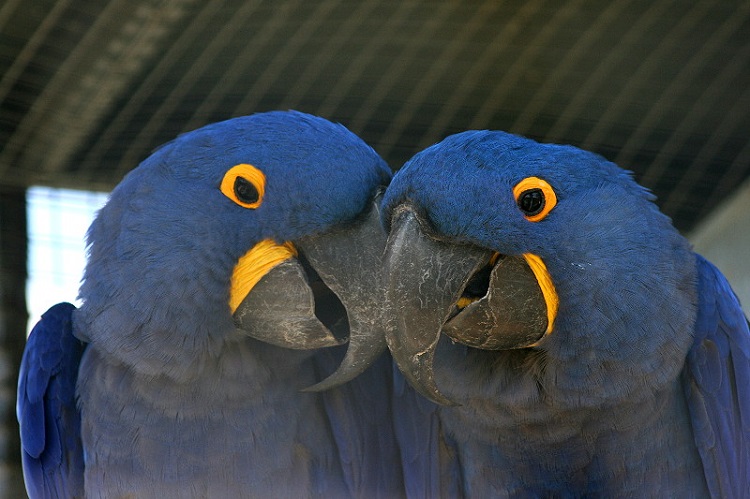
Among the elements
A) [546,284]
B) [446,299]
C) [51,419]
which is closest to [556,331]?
[546,284]

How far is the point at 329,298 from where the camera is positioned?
2139mm

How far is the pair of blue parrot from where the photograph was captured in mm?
1995

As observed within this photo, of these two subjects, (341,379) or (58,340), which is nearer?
(341,379)

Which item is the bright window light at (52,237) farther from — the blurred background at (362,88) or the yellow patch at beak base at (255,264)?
the yellow patch at beak base at (255,264)

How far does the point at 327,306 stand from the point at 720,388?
3.13ft

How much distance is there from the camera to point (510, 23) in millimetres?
3760

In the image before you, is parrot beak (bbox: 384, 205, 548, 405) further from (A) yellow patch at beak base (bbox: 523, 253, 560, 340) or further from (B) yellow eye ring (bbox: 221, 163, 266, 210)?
(B) yellow eye ring (bbox: 221, 163, 266, 210)

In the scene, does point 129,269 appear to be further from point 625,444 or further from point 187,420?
point 625,444

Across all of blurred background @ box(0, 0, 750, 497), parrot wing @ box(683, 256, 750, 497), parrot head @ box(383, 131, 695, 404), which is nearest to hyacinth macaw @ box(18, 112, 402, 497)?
parrot head @ box(383, 131, 695, 404)

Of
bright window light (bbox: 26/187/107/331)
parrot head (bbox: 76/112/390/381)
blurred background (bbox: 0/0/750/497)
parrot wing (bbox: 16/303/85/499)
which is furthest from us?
bright window light (bbox: 26/187/107/331)

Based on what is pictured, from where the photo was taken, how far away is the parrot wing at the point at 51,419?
235 cm

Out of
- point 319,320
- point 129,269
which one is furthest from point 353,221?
point 129,269

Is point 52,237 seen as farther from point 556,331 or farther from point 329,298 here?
point 556,331

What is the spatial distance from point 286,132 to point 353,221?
0.87ft
